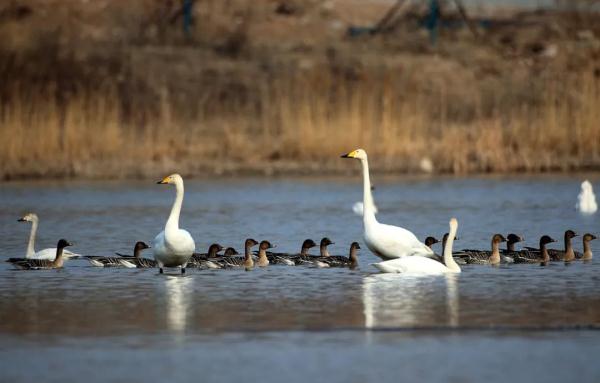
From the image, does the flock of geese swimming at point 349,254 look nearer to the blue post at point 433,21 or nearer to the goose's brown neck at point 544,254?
the goose's brown neck at point 544,254

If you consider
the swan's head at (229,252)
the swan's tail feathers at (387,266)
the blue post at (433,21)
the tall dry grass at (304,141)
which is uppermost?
the blue post at (433,21)

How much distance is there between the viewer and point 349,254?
49.1 ft

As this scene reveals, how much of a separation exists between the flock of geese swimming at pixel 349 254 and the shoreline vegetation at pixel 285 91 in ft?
31.7

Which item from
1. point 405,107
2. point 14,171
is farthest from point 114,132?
point 405,107

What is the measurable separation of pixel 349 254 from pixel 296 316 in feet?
13.8

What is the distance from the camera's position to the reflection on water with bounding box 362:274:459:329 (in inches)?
414

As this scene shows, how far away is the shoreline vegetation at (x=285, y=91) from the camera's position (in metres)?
25.3

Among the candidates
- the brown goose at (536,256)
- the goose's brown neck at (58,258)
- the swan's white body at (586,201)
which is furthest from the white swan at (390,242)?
the swan's white body at (586,201)

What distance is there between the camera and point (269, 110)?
102 feet

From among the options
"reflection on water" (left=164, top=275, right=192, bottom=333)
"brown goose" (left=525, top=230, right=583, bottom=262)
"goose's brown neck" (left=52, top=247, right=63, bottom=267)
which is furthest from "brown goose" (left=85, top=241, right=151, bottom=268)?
"brown goose" (left=525, top=230, right=583, bottom=262)

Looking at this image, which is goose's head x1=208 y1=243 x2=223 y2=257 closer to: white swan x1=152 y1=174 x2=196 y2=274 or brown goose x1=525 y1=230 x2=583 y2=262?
white swan x1=152 y1=174 x2=196 y2=274

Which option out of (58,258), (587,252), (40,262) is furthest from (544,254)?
(40,262)

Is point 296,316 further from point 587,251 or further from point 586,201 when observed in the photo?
point 586,201

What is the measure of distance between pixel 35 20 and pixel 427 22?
1156cm
